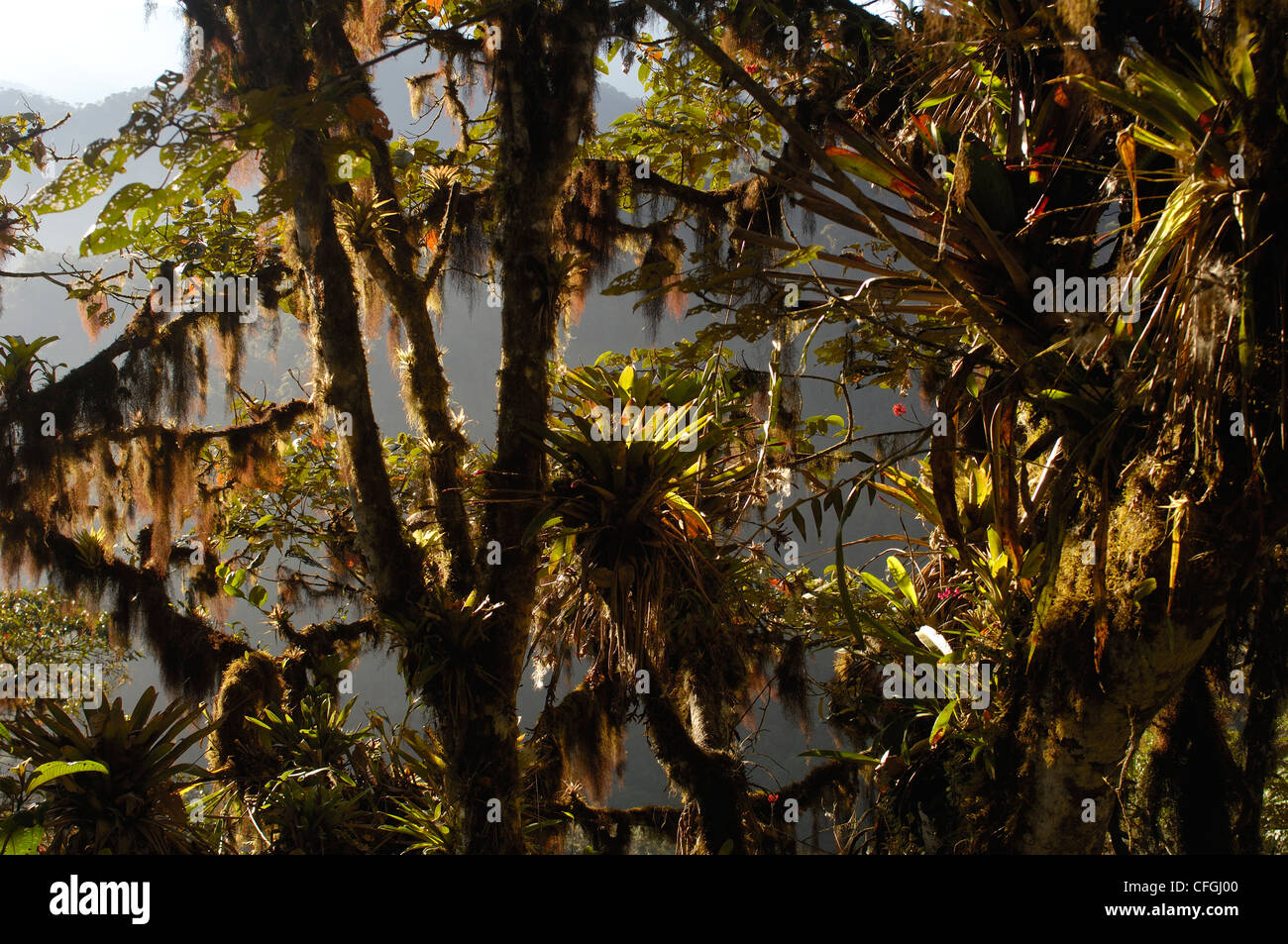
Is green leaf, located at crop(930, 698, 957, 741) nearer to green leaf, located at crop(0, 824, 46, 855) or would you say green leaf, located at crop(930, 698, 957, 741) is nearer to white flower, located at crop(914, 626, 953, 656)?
white flower, located at crop(914, 626, 953, 656)

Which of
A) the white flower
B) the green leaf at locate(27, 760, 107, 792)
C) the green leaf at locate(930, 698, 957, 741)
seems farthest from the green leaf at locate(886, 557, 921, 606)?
the green leaf at locate(27, 760, 107, 792)

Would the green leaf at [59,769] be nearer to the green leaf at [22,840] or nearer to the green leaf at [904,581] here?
the green leaf at [22,840]

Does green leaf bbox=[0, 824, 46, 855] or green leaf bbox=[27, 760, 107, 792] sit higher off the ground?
green leaf bbox=[27, 760, 107, 792]

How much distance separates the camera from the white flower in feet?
8.58

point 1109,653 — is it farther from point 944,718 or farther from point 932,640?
point 932,640

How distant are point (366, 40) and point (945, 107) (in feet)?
8.92

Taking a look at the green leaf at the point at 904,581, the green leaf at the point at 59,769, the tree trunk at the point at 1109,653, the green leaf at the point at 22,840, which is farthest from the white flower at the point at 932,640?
the green leaf at the point at 22,840

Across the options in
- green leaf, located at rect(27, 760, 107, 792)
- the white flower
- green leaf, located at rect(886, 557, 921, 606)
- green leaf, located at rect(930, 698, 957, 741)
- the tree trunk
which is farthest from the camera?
green leaf, located at rect(886, 557, 921, 606)

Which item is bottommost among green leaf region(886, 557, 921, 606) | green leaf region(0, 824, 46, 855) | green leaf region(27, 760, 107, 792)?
green leaf region(0, 824, 46, 855)

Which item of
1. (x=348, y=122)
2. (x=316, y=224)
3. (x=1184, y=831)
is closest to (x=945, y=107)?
(x=348, y=122)

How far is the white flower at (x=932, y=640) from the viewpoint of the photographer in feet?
8.58

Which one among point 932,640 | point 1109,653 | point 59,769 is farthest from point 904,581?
point 59,769

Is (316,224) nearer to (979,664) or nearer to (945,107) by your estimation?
(945,107)

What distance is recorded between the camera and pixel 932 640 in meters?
2.67
